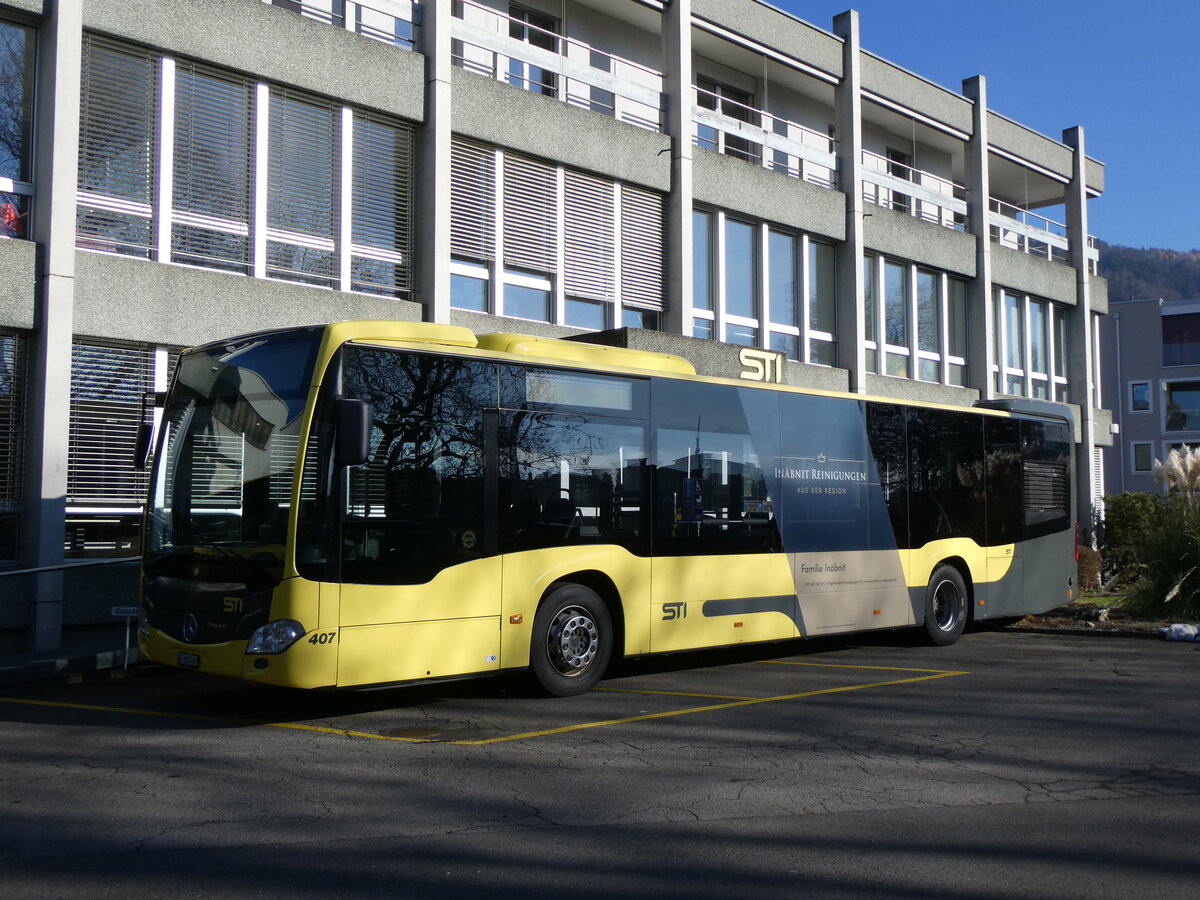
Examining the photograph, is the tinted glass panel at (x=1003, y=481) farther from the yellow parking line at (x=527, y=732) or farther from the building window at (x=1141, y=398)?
the building window at (x=1141, y=398)

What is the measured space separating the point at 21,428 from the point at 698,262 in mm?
11602

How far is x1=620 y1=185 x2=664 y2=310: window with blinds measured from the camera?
18.6 metres

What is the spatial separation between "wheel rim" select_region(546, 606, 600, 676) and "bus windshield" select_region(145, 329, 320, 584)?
8.69ft

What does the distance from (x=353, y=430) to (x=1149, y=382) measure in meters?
69.0

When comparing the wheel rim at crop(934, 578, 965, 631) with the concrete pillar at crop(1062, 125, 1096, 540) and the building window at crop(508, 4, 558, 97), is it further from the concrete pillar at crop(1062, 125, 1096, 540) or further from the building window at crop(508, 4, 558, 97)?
the concrete pillar at crop(1062, 125, 1096, 540)

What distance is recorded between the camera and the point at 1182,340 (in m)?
67.4

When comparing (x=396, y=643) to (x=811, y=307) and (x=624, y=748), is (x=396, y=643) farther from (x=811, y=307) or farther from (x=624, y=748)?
(x=811, y=307)

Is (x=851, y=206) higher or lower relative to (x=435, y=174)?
higher

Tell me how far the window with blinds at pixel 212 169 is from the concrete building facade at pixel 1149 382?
203 ft

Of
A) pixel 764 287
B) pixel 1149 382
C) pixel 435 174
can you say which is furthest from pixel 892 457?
pixel 1149 382

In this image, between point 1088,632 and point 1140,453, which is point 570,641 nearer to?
point 1088,632

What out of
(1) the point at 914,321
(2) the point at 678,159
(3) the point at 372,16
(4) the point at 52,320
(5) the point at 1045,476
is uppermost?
(3) the point at 372,16

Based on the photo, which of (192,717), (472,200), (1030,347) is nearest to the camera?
(192,717)

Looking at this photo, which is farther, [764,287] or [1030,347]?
[1030,347]
